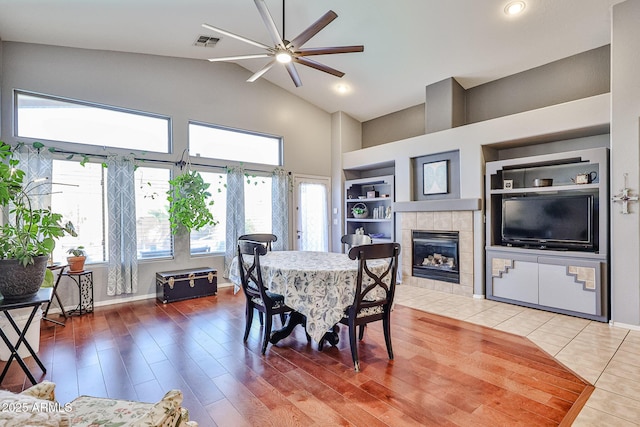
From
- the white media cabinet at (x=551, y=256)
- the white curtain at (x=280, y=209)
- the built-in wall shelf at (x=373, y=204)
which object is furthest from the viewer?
the built-in wall shelf at (x=373, y=204)

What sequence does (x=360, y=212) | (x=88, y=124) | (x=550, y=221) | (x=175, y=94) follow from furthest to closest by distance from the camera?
(x=360, y=212)
(x=175, y=94)
(x=88, y=124)
(x=550, y=221)

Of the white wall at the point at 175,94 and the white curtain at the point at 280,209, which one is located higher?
the white wall at the point at 175,94

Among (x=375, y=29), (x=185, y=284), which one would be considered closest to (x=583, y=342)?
(x=375, y=29)

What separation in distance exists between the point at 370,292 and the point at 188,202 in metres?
3.27

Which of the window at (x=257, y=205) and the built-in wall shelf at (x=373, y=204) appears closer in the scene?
the window at (x=257, y=205)

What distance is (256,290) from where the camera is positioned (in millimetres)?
2938

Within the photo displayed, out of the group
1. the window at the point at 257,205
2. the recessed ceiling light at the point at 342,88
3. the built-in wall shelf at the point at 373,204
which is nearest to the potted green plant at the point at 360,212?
the built-in wall shelf at the point at 373,204

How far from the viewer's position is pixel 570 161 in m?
4.00

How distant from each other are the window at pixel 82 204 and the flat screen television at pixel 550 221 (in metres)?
5.68

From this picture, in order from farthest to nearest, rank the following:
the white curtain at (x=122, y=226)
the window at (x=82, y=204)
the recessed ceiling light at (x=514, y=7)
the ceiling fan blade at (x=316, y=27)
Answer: the white curtain at (x=122, y=226) < the window at (x=82, y=204) < the recessed ceiling light at (x=514, y=7) < the ceiling fan blade at (x=316, y=27)

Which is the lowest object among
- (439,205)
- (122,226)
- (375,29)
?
(122,226)

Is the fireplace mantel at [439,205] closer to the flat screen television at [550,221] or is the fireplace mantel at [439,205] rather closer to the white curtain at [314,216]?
the flat screen television at [550,221]

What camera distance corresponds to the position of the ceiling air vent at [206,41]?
439cm

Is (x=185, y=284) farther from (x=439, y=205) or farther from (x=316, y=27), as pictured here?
(x=439, y=205)
